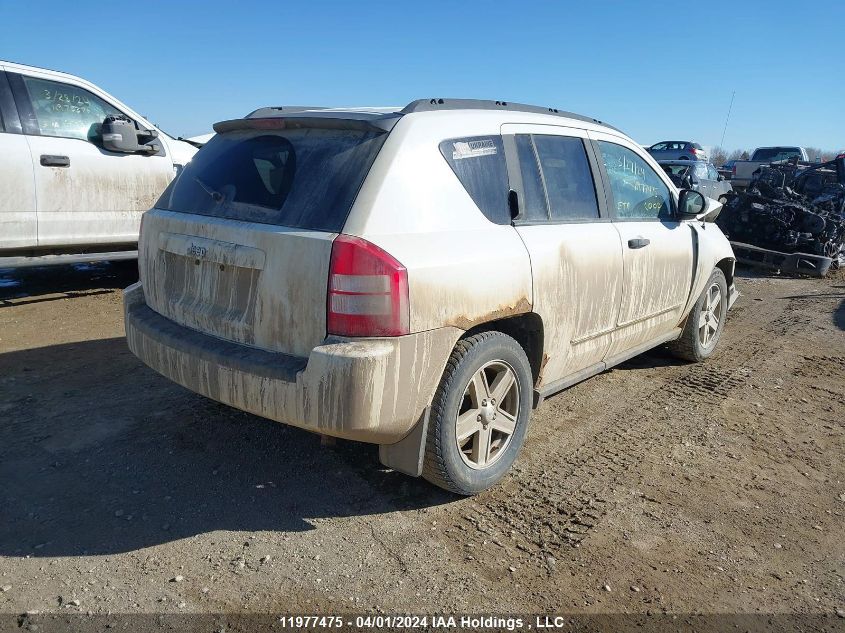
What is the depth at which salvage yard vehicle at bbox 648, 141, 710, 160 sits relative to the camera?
91.0 ft

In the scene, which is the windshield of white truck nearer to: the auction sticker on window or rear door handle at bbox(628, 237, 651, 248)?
rear door handle at bbox(628, 237, 651, 248)

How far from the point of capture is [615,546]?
2.89m

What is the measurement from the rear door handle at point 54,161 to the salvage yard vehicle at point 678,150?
25.1m

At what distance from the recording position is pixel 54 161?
5910 millimetres

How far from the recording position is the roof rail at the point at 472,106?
3104 mm

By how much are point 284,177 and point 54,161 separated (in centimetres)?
401

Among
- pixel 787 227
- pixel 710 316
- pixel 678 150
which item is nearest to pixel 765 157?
Result: pixel 678 150

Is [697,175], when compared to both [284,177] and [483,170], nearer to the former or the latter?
[483,170]

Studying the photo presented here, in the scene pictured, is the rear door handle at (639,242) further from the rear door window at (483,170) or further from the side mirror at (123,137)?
the side mirror at (123,137)

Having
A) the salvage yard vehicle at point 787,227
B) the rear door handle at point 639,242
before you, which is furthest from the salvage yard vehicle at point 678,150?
the rear door handle at point 639,242

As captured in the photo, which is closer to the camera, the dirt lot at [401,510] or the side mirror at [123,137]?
the dirt lot at [401,510]

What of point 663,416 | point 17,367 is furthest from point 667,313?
point 17,367

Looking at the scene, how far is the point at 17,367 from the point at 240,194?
262 cm

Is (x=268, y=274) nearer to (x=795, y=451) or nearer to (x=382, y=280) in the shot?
(x=382, y=280)
